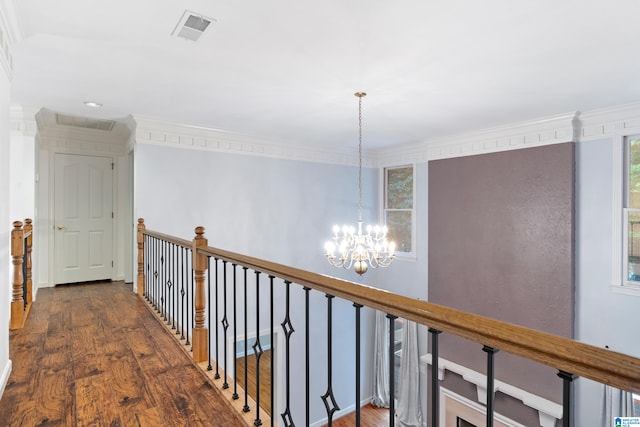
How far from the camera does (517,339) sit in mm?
715

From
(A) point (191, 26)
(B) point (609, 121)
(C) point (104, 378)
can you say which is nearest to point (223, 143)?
(A) point (191, 26)

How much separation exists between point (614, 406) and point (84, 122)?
6.88 m

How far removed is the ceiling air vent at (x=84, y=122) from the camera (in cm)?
446

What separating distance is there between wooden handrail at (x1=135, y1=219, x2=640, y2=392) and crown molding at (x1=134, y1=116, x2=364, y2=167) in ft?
13.0

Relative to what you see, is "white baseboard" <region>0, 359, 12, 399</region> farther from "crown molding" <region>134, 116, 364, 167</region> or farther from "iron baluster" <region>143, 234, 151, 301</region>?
"crown molding" <region>134, 116, 364, 167</region>

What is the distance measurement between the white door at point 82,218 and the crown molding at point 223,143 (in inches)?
61.7

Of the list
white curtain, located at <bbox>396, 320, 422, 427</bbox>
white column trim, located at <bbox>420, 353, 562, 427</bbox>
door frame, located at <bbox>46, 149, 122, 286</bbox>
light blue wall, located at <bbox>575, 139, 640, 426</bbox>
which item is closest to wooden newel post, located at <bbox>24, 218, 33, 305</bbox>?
door frame, located at <bbox>46, 149, 122, 286</bbox>

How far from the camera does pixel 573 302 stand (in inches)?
153

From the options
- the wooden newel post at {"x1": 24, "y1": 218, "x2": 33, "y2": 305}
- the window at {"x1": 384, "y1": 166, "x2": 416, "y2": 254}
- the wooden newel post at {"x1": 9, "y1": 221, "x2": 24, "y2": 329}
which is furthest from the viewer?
the window at {"x1": 384, "y1": 166, "x2": 416, "y2": 254}

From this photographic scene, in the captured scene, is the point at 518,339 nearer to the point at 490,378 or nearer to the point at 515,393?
the point at 490,378

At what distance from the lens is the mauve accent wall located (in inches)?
155

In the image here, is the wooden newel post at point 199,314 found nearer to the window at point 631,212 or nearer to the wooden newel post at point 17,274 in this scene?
the wooden newel post at point 17,274

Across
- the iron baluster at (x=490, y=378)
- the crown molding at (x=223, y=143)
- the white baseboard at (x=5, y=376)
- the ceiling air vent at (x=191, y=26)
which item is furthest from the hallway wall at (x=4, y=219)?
the iron baluster at (x=490, y=378)

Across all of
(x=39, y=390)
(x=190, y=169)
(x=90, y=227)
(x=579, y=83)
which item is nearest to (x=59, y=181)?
(x=90, y=227)
